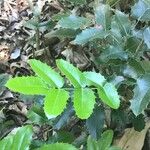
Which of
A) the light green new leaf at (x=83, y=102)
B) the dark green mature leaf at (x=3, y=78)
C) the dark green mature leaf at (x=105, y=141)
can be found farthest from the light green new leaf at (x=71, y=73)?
the dark green mature leaf at (x=3, y=78)

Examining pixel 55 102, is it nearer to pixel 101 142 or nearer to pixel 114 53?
pixel 101 142

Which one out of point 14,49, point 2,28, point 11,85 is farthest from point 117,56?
point 2,28

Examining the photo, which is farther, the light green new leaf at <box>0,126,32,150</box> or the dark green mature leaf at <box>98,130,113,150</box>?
the dark green mature leaf at <box>98,130,113,150</box>

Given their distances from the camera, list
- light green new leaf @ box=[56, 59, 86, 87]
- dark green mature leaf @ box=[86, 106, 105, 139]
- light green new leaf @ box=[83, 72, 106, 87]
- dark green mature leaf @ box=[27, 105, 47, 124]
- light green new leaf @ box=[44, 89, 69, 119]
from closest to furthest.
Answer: light green new leaf @ box=[44, 89, 69, 119] < light green new leaf @ box=[56, 59, 86, 87] < light green new leaf @ box=[83, 72, 106, 87] < dark green mature leaf @ box=[86, 106, 105, 139] < dark green mature leaf @ box=[27, 105, 47, 124]

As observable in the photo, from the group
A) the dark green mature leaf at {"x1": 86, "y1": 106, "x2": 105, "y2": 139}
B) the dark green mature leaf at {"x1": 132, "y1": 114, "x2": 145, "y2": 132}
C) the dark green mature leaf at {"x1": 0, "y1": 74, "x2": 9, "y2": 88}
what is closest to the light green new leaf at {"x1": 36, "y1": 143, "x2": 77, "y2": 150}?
the dark green mature leaf at {"x1": 86, "y1": 106, "x2": 105, "y2": 139}

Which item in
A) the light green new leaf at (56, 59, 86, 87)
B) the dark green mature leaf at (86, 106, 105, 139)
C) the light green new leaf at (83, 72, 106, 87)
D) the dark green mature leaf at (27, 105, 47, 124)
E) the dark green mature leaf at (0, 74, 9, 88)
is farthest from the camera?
the dark green mature leaf at (0, 74, 9, 88)

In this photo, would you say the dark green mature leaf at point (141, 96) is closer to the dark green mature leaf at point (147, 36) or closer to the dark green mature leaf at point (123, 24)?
the dark green mature leaf at point (147, 36)

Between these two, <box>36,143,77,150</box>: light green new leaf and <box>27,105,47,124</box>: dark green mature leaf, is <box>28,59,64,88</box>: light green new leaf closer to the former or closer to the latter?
<box>36,143,77,150</box>: light green new leaf
